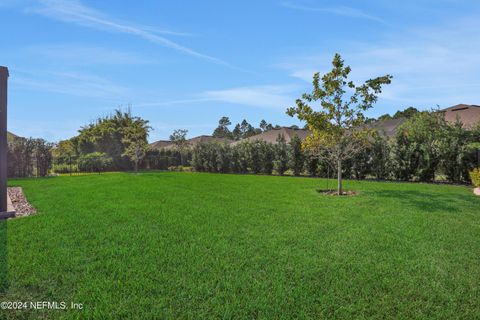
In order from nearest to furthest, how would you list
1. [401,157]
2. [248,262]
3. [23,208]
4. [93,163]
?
[248,262] < [23,208] < [401,157] < [93,163]

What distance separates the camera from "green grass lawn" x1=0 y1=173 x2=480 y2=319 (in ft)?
10.5

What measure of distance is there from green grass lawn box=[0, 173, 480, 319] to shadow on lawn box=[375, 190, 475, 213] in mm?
457

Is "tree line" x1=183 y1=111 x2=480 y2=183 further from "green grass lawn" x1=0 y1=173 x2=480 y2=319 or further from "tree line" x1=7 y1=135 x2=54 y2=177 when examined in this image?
"tree line" x1=7 y1=135 x2=54 y2=177

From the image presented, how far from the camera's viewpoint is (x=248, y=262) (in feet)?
14.1

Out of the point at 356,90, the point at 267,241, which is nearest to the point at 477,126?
the point at 356,90

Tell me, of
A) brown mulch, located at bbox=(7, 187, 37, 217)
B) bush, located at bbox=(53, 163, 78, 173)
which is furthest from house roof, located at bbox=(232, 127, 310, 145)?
brown mulch, located at bbox=(7, 187, 37, 217)

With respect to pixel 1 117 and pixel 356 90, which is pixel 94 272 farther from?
pixel 356 90

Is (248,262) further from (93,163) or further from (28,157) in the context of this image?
(93,163)

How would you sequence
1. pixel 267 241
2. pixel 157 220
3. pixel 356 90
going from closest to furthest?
pixel 267 241 → pixel 157 220 → pixel 356 90

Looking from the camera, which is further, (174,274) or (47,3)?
(47,3)

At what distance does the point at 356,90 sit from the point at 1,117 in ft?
34.4

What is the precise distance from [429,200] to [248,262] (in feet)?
24.2

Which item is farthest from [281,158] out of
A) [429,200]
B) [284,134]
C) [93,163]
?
[93,163]

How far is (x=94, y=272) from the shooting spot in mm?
3973
